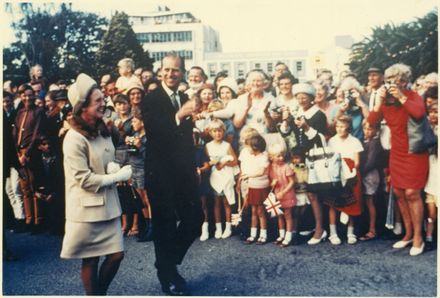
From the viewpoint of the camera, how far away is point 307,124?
3971 millimetres

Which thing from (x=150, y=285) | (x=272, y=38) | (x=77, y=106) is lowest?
(x=150, y=285)

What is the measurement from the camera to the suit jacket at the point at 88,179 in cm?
315

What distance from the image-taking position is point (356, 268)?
12.4ft

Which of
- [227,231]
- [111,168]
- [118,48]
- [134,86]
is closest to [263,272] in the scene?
[227,231]

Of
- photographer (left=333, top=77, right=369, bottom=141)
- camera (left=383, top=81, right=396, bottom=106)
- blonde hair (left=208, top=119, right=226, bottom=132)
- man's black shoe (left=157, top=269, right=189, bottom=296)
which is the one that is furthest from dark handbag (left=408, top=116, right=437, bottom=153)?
man's black shoe (left=157, top=269, right=189, bottom=296)

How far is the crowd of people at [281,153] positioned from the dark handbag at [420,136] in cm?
6

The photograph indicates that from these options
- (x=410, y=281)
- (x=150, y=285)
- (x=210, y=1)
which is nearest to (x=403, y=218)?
(x=410, y=281)

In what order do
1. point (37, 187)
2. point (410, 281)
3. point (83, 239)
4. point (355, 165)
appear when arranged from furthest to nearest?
point (37, 187) < point (355, 165) < point (410, 281) < point (83, 239)

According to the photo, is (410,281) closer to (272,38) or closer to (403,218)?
(403,218)

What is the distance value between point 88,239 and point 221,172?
1.27 metres

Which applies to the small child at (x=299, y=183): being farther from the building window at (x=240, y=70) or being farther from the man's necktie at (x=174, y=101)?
the man's necktie at (x=174, y=101)

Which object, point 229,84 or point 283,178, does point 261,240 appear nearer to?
point 283,178

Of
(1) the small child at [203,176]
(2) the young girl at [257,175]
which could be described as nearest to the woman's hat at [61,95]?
(1) the small child at [203,176]

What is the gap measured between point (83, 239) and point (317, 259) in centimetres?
188
